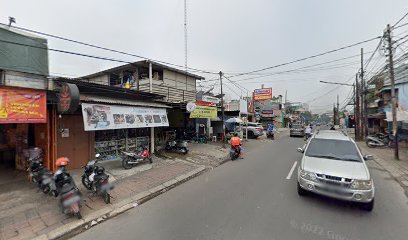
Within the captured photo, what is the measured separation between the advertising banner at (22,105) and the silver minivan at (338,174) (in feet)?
27.7

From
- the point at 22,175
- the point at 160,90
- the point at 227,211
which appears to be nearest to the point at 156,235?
the point at 227,211

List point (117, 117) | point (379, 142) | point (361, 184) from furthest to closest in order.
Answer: point (379, 142) < point (117, 117) < point (361, 184)

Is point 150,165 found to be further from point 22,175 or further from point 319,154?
point 319,154

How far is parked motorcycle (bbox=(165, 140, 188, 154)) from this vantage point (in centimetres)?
1161

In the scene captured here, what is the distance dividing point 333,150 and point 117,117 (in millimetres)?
8346

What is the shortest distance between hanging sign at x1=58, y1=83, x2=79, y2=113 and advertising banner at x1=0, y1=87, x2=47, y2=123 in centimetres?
69

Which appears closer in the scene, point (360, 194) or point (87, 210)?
point (360, 194)

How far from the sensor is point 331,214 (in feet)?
14.3

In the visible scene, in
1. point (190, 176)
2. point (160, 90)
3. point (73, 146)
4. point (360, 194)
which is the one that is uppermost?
point (160, 90)

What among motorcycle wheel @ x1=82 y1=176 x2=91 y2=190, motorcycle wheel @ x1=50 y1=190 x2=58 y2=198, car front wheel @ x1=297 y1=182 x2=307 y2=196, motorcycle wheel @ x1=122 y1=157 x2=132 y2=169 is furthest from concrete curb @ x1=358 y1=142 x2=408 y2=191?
motorcycle wheel @ x1=50 y1=190 x2=58 y2=198

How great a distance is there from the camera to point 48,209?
476 centimetres

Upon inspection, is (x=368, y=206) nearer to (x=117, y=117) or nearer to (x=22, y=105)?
(x=117, y=117)

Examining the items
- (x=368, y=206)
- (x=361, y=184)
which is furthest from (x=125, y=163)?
(x=368, y=206)

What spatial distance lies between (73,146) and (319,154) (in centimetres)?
951
